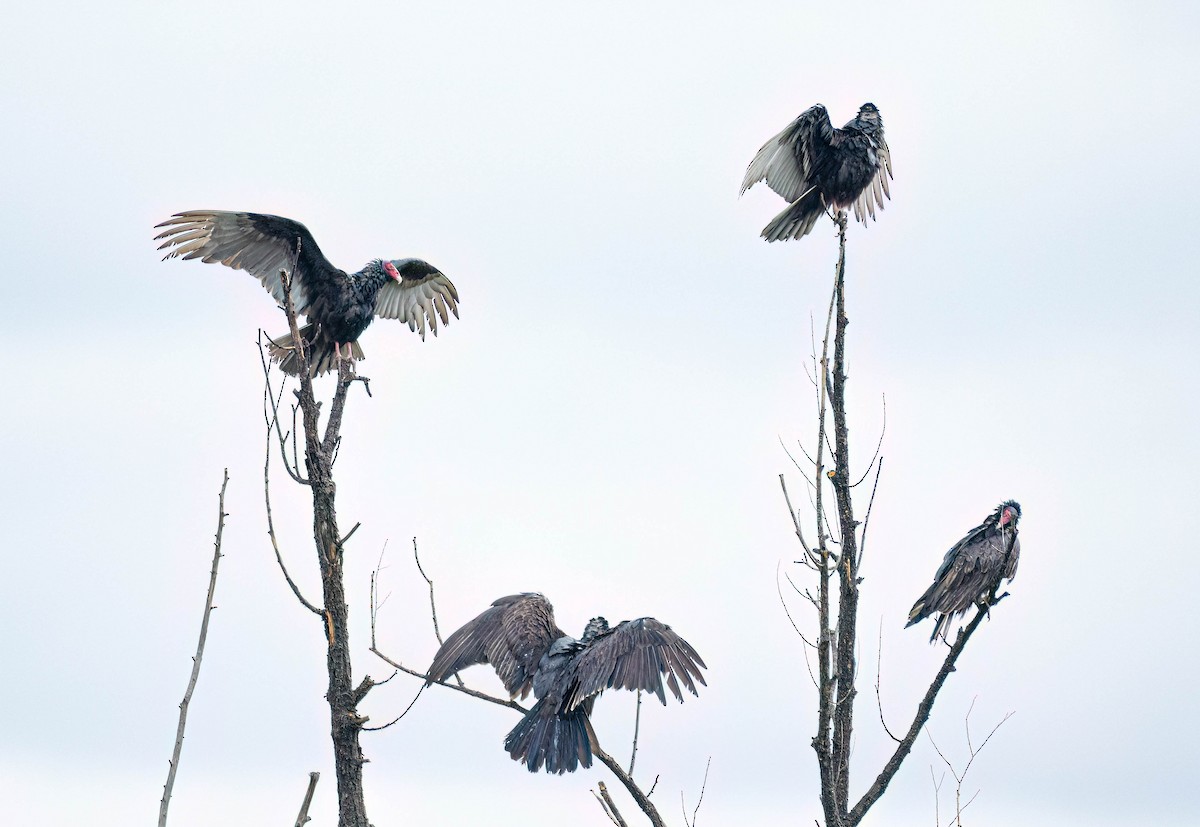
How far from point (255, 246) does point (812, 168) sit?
133 inches

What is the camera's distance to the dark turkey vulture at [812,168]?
9.25 metres

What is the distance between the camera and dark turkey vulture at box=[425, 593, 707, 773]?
695 cm

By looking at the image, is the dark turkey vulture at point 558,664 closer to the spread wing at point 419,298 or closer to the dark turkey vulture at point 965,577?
the dark turkey vulture at point 965,577

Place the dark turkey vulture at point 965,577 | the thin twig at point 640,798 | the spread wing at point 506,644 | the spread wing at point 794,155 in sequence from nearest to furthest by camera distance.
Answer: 1. the thin twig at point 640,798
2. the spread wing at point 506,644
3. the dark turkey vulture at point 965,577
4. the spread wing at point 794,155

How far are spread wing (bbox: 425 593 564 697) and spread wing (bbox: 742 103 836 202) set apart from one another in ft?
9.84

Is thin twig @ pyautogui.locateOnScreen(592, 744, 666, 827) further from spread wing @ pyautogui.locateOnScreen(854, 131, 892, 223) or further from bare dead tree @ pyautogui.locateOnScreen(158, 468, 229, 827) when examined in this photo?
spread wing @ pyautogui.locateOnScreen(854, 131, 892, 223)

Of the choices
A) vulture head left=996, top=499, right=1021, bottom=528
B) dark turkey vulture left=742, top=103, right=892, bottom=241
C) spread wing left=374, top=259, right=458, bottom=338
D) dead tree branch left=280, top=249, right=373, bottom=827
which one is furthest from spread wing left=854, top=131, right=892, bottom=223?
dead tree branch left=280, top=249, right=373, bottom=827

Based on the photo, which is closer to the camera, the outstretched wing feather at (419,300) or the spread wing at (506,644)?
the spread wing at (506,644)

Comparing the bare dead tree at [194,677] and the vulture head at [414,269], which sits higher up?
the vulture head at [414,269]

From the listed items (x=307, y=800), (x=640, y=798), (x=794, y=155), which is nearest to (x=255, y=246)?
(x=794, y=155)

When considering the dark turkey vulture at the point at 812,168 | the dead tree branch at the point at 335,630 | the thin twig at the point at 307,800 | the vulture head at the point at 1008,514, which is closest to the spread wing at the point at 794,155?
the dark turkey vulture at the point at 812,168

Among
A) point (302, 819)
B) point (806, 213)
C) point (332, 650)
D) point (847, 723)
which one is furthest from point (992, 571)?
point (302, 819)

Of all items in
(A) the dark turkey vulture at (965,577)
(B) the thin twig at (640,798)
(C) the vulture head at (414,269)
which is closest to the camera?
(B) the thin twig at (640,798)

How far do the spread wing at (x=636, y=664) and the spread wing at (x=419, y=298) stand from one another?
4363 mm
